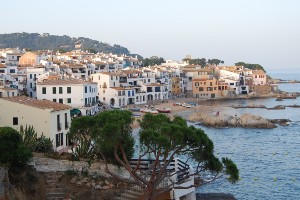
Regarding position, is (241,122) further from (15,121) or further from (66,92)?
(15,121)

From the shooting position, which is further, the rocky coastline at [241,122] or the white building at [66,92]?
the rocky coastline at [241,122]

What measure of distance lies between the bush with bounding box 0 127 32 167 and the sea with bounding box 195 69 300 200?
47.8 ft

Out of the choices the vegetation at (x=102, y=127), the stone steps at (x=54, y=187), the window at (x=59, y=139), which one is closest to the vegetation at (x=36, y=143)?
the window at (x=59, y=139)

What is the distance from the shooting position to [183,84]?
115m

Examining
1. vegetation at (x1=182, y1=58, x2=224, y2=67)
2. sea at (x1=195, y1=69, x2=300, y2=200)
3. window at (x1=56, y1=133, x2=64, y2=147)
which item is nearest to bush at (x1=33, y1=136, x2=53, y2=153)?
window at (x1=56, y1=133, x2=64, y2=147)

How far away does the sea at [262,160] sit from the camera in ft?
104

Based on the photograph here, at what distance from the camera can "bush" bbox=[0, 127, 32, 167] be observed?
59.3 ft

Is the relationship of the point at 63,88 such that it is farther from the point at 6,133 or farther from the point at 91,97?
the point at 6,133

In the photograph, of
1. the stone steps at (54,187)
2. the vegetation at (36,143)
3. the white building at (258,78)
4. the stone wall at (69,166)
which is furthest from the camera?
the white building at (258,78)

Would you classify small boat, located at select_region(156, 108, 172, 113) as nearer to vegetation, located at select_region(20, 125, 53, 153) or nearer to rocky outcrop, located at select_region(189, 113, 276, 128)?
rocky outcrop, located at select_region(189, 113, 276, 128)

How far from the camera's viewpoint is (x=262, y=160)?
4328cm

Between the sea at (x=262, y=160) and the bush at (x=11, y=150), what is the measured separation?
1456 cm

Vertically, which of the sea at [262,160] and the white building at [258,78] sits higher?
the white building at [258,78]

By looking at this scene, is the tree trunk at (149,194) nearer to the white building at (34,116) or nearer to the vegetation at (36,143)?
the vegetation at (36,143)
